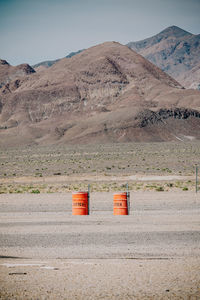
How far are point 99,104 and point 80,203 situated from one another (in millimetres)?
124288

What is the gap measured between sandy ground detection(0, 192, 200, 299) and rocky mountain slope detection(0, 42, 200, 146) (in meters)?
93.2

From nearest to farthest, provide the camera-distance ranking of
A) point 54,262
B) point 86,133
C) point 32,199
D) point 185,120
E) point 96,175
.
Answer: point 54,262
point 32,199
point 96,175
point 86,133
point 185,120

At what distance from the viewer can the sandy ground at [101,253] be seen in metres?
8.01

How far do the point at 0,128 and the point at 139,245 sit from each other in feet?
405

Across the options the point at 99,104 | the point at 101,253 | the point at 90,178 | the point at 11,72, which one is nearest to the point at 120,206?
the point at 101,253

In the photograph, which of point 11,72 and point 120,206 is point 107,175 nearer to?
point 120,206

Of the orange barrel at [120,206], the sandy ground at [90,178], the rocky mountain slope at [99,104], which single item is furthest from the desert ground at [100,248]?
the rocky mountain slope at [99,104]

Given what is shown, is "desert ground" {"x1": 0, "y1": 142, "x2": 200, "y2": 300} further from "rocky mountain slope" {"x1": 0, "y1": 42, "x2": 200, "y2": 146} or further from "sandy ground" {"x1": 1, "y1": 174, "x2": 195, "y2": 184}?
"rocky mountain slope" {"x1": 0, "y1": 42, "x2": 200, "y2": 146}

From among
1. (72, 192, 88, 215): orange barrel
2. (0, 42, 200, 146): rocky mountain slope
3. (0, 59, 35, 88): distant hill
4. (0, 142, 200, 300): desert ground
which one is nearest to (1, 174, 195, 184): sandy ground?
(0, 142, 200, 300): desert ground

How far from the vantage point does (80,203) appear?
61.8ft

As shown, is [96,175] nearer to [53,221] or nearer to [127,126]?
[53,221]

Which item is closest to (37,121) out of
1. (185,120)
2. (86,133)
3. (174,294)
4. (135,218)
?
(86,133)

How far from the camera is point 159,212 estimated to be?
20.0 m

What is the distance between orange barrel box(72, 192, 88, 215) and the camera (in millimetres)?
18156
